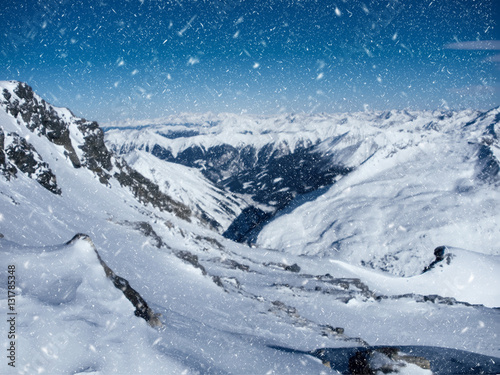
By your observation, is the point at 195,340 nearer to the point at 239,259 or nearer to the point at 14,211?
the point at 14,211

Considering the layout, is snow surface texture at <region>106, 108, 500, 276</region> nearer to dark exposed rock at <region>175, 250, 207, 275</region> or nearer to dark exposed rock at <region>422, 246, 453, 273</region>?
dark exposed rock at <region>422, 246, 453, 273</region>

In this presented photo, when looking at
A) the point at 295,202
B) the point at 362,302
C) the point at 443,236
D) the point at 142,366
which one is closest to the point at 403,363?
the point at 142,366

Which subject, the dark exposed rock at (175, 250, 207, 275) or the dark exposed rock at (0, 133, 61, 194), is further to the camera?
the dark exposed rock at (0, 133, 61, 194)

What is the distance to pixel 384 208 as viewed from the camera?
95.2 metres

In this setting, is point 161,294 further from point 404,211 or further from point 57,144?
point 404,211

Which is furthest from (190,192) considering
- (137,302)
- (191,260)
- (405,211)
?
(137,302)

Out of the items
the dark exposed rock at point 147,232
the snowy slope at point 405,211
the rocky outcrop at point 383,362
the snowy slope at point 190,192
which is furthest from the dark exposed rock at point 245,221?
the rocky outcrop at point 383,362


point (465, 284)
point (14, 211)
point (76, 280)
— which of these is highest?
point (465, 284)

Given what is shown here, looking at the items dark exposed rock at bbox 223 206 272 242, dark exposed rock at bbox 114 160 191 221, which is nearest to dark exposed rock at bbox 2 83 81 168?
dark exposed rock at bbox 114 160 191 221

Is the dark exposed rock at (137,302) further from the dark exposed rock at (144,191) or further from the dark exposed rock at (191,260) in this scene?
the dark exposed rock at (144,191)

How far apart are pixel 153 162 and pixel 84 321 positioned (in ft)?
565

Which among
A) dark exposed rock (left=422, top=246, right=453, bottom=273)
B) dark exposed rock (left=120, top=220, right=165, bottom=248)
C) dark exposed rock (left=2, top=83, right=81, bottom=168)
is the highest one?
dark exposed rock (left=422, top=246, right=453, bottom=273)

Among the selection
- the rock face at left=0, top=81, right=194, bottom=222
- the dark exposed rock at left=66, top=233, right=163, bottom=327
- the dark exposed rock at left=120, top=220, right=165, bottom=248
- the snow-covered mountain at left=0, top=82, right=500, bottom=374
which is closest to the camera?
the snow-covered mountain at left=0, top=82, right=500, bottom=374

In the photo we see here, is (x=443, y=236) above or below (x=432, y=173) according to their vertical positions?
below
